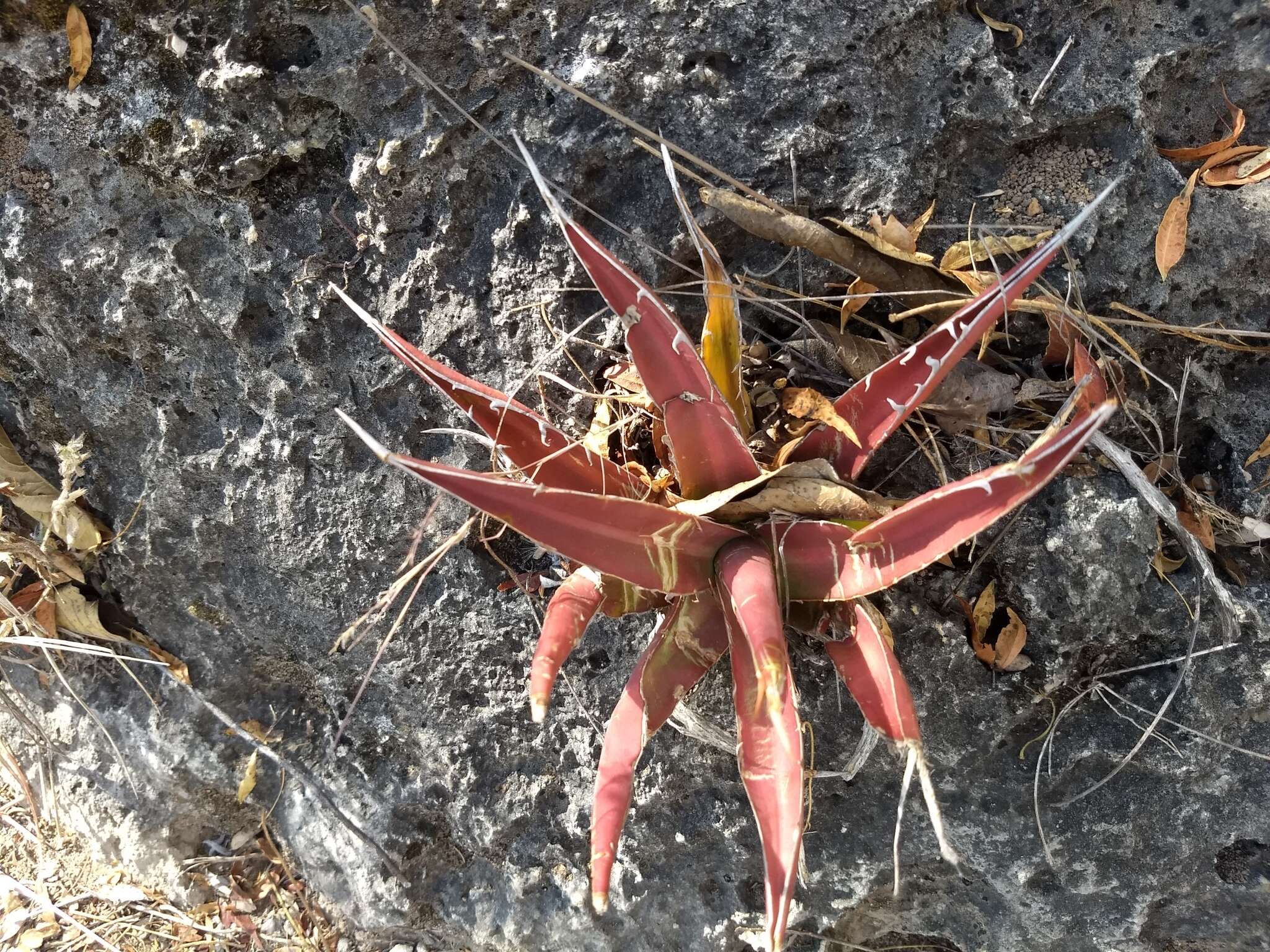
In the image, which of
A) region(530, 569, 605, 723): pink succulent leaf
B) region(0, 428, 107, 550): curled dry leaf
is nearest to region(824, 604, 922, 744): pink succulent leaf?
region(530, 569, 605, 723): pink succulent leaf

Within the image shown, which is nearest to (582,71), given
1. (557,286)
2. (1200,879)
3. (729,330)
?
(557,286)

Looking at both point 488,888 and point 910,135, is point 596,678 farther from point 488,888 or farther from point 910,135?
point 910,135

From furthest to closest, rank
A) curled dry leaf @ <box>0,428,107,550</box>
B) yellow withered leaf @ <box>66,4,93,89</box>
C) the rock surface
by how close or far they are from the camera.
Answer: curled dry leaf @ <box>0,428,107,550</box>, yellow withered leaf @ <box>66,4,93,89</box>, the rock surface

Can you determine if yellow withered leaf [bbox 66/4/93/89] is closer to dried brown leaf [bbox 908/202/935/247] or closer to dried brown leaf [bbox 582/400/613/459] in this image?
dried brown leaf [bbox 582/400/613/459]

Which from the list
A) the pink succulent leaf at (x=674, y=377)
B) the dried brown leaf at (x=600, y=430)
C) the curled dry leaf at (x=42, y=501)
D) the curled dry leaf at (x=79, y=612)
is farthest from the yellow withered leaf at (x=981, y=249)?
the curled dry leaf at (x=79, y=612)

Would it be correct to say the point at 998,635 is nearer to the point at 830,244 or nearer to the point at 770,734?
the point at 770,734

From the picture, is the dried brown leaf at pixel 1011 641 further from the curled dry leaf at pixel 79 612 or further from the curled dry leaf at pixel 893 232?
the curled dry leaf at pixel 79 612

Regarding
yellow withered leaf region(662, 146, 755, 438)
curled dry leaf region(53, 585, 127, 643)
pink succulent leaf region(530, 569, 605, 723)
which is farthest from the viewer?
curled dry leaf region(53, 585, 127, 643)
